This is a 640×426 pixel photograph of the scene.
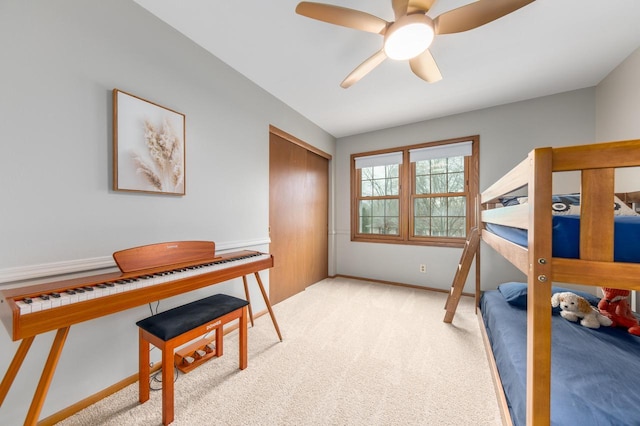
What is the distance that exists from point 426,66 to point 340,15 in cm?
79

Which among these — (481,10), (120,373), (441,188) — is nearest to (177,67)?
(481,10)

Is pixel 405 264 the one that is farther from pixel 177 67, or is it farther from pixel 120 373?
pixel 177 67

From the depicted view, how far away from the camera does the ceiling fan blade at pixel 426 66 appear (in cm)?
162

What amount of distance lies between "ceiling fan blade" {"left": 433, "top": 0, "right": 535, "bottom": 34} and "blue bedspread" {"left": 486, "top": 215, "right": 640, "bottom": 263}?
1099 millimetres

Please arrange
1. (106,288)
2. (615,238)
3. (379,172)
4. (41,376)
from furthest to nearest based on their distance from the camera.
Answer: (379,172), (106,288), (41,376), (615,238)

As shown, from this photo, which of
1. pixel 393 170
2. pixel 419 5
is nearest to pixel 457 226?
pixel 393 170

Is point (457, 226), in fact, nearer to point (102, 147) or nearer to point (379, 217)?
point (379, 217)

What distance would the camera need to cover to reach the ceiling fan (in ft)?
3.99

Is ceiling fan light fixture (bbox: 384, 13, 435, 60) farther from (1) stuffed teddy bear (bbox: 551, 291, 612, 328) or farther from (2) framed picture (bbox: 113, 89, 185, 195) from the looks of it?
(1) stuffed teddy bear (bbox: 551, 291, 612, 328)

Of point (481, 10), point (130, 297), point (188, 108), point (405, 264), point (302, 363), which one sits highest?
point (481, 10)

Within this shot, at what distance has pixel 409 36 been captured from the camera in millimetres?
1371

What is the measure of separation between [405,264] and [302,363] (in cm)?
231

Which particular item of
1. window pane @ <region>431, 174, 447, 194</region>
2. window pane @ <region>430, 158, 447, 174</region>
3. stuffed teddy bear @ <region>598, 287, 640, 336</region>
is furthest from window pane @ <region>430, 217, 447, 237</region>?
stuffed teddy bear @ <region>598, 287, 640, 336</region>

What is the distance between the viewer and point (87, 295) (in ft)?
3.41
